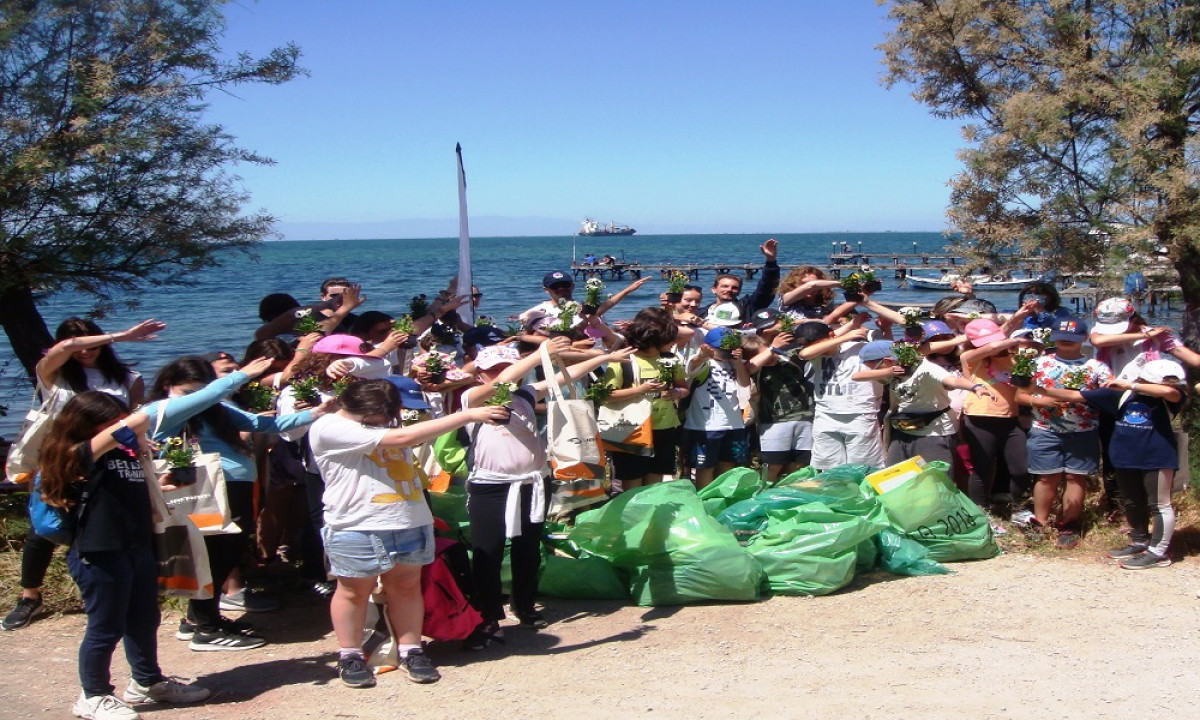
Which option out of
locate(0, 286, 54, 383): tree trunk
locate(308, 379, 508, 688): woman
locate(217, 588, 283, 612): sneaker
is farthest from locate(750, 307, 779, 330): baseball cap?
locate(0, 286, 54, 383): tree trunk

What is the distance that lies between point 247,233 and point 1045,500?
6132mm

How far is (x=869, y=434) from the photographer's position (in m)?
6.94

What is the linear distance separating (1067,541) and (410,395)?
14.2ft

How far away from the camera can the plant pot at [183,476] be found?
4.94m

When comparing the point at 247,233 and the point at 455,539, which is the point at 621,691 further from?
the point at 247,233

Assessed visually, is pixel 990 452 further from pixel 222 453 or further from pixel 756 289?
pixel 222 453

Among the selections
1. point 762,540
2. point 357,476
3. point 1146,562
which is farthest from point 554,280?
point 1146,562

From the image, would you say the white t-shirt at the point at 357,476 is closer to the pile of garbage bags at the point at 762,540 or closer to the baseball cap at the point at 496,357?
the baseball cap at the point at 496,357

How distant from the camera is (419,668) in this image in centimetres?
480

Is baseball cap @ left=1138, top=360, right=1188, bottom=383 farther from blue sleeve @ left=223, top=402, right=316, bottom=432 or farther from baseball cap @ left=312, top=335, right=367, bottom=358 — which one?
blue sleeve @ left=223, top=402, right=316, bottom=432

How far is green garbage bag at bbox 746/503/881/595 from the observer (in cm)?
583

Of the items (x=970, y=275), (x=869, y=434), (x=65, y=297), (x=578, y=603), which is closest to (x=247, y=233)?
(x=65, y=297)

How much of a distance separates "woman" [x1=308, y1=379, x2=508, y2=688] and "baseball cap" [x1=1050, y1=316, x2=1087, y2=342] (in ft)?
12.9

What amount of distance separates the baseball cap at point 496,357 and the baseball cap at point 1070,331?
3.54 metres
